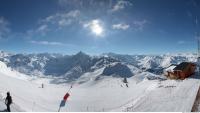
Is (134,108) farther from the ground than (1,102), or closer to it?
closer to it

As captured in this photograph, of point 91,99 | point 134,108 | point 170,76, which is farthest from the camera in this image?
point 170,76

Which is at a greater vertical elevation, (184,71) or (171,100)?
(184,71)

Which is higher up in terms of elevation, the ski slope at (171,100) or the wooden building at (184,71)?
the wooden building at (184,71)

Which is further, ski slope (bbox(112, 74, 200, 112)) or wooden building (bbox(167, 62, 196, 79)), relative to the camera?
wooden building (bbox(167, 62, 196, 79))

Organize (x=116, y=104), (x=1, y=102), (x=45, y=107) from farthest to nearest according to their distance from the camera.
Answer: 1. (x=116, y=104)
2. (x=45, y=107)
3. (x=1, y=102)

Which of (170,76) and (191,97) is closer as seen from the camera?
(191,97)

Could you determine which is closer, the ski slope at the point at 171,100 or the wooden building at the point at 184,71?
the ski slope at the point at 171,100

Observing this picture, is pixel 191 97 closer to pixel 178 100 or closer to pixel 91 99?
pixel 178 100

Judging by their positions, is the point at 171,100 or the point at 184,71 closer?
the point at 171,100

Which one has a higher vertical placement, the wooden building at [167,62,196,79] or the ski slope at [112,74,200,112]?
the wooden building at [167,62,196,79]

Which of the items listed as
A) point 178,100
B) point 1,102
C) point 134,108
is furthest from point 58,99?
point 178,100
